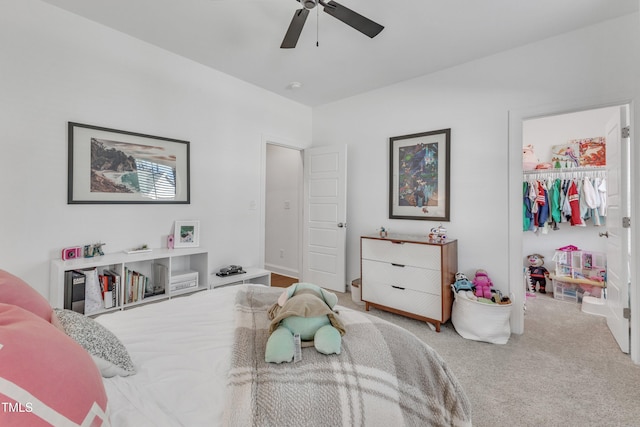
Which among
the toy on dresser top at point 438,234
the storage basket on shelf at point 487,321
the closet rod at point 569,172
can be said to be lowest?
the storage basket on shelf at point 487,321

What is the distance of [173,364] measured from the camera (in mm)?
1037

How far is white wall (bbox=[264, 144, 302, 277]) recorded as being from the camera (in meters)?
4.57

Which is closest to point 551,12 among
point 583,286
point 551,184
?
point 551,184

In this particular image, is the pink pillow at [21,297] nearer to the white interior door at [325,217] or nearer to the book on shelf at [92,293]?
the book on shelf at [92,293]

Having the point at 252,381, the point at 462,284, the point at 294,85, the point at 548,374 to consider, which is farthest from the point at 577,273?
the point at 252,381

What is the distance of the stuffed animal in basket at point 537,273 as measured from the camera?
3.83 meters

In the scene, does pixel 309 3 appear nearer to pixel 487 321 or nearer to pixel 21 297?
pixel 21 297

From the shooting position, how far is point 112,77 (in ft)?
7.92

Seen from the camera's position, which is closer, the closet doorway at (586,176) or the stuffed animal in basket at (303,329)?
the stuffed animal in basket at (303,329)

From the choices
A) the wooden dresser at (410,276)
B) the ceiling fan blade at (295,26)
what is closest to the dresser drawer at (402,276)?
the wooden dresser at (410,276)

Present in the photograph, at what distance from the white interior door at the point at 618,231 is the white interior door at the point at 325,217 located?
2.52m

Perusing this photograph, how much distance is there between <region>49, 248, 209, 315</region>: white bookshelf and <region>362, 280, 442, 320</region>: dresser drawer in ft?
5.55

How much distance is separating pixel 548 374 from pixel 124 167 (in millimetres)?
3651

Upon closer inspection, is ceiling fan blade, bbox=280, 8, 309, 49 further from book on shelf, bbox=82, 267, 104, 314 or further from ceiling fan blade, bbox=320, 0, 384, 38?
book on shelf, bbox=82, 267, 104, 314
